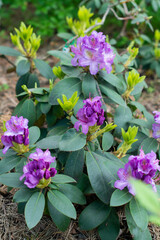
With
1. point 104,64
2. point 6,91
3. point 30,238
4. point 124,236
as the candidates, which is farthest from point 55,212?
point 6,91

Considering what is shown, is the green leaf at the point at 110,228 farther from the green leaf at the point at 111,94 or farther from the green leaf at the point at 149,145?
the green leaf at the point at 111,94

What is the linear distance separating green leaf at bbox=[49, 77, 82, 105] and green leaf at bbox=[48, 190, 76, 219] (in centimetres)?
57

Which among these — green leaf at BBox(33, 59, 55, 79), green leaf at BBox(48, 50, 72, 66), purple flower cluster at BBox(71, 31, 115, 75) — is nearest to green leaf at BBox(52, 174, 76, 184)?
purple flower cluster at BBox(71, 31, 115, 75)

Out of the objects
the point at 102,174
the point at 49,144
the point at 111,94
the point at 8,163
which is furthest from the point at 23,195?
the point at 111,94

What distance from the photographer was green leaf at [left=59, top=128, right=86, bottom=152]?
49.0 inches

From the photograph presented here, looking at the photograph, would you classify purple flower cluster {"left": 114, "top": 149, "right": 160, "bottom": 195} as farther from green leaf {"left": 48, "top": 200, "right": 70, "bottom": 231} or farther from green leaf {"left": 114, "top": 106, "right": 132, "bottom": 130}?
green leaf {"left": 114, "top": 106, "right": 132, "bottom": 130}

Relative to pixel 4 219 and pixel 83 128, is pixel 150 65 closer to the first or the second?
pixel 83 128

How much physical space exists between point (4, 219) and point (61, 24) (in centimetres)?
263

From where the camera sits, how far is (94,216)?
4.58 ft

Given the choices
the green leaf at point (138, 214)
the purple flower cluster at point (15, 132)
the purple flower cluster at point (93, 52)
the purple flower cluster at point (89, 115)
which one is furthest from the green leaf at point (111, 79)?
the green leaf at point (138, 214)

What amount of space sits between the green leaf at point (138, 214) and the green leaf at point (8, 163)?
62 centimetres

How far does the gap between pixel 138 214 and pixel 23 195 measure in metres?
0.55

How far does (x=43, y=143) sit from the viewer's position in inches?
55.6

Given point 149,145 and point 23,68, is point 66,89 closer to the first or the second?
point 23,68
